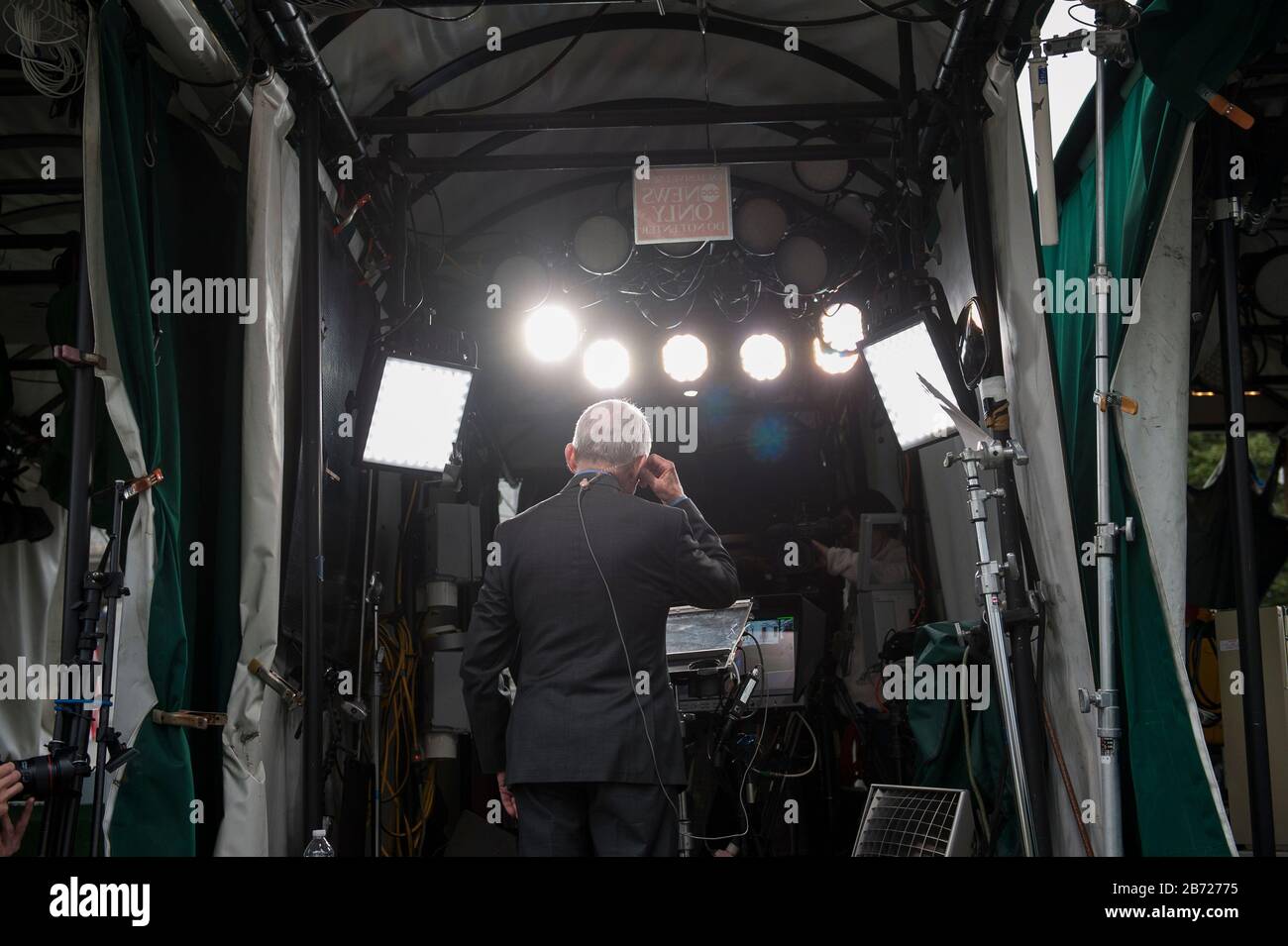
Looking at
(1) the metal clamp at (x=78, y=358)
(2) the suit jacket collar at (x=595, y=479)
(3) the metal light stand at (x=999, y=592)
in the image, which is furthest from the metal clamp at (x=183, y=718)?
(3) the metal light stand at (x=999, y=592)

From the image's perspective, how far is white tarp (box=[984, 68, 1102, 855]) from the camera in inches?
146

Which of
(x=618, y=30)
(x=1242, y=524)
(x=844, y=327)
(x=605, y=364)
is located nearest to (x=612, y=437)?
(x=1242, y=524)

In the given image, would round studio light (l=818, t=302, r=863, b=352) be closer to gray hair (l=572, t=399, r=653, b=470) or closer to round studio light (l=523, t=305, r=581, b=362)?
round studio light (l=523, t=305, r=581, b=362)

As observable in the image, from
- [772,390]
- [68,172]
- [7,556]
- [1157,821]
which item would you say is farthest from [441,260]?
[1157,821]

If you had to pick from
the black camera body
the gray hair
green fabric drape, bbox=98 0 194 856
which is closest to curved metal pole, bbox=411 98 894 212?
green fabric drape, bbox=98 0 194 856

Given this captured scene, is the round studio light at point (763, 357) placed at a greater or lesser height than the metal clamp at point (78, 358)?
greater

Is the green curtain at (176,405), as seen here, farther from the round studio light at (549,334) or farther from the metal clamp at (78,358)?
the round studio light at (549,334)

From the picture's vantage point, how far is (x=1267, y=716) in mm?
4609

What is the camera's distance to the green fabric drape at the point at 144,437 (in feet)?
11.0

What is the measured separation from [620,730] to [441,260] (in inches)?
149

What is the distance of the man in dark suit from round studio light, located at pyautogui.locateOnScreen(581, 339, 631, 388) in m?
3.00

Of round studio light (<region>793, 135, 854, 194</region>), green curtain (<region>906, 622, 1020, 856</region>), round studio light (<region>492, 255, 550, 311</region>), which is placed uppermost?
round studio light (<region>793, 135, 854, 194</region>)

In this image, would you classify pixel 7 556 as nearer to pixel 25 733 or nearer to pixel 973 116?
pixel 25 733

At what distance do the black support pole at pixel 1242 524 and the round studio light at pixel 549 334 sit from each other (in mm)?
3416
